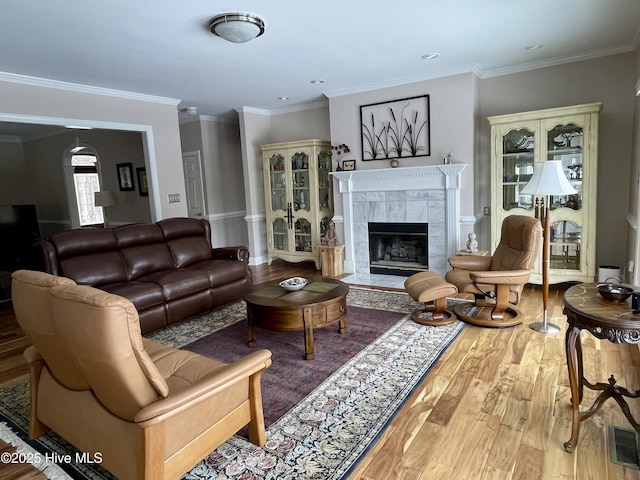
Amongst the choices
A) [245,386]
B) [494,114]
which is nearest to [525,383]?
[245,386]

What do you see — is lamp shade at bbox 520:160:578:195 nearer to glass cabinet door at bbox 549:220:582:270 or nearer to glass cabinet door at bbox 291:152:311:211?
glass cabinet door at bbox 549:220:582:270

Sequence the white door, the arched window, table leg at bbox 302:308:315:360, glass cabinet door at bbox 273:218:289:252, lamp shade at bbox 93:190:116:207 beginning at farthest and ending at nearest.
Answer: the arched window → the white door → lamp shade at bbox 93:190:116:207 → glass cabinet door at bbox 273:218:289:252 → table leg at bbox 302:308:315:360

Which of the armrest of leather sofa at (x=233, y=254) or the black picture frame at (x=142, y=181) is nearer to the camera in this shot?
the armrest of leather sofa at (x=233, y=254)

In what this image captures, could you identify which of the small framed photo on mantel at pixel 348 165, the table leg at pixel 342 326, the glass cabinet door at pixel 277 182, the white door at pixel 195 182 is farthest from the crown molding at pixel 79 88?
the table leg at pixel 342 326

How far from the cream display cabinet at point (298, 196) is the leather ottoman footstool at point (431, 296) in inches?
104

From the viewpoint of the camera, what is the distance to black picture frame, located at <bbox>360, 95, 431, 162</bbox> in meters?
5.16

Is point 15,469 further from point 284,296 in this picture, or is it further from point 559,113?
point 559,113

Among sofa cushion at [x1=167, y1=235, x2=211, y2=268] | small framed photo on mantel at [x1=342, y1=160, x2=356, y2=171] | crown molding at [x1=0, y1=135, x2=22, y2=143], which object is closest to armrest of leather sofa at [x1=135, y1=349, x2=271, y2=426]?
sofa cushion at [x1=167, y1=235, x2=211, y2=268]

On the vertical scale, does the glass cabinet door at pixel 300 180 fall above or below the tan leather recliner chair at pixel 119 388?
above

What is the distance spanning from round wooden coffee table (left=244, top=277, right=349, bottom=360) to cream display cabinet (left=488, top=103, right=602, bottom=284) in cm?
247

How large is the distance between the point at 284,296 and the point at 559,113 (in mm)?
3545

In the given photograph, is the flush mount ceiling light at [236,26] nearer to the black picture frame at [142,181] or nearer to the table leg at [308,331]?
the table leg at [308,331]

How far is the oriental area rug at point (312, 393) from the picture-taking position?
1979 mm

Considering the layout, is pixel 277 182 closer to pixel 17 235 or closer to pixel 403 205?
pixel 403 205
